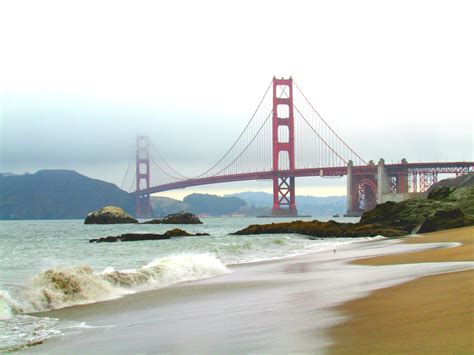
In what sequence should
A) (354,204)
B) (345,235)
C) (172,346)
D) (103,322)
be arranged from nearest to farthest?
(172,346) < (103,322) < (345,235) < (354,204)

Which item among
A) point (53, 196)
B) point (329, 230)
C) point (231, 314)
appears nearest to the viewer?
point (231, 314)

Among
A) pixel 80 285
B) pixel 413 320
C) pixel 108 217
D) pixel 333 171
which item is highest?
pixel 333 171

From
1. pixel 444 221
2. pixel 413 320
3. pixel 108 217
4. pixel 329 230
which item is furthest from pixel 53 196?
pixel 413 320

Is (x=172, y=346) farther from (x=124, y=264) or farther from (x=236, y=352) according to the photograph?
(x=124, y=264)

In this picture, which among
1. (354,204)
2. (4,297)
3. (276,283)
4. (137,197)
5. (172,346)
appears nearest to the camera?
(172,346)

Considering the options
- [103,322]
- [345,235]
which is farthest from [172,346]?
[345,235]

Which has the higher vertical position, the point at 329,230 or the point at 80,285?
the point at 80,285

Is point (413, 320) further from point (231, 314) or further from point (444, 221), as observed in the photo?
point (444, 221)
